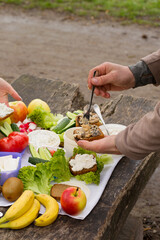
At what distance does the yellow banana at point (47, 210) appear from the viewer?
215 cm

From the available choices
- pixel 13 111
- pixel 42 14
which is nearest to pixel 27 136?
pixel 13 111

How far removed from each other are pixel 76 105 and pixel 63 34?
16.4 ft

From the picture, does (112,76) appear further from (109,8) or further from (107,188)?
(109,8)

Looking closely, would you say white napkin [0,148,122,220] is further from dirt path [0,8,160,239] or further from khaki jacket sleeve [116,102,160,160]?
dirt path [0,8,160,239]

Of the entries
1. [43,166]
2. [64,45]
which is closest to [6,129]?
[43,166]

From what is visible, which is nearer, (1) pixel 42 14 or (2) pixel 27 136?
(2) pixel 27 136

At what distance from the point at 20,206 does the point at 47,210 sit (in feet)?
0.52

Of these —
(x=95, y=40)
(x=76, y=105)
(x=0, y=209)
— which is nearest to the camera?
(x=0, y=209)

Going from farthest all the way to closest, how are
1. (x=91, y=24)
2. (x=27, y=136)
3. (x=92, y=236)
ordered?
1. (x=91, y=24)
2. (x=27, y=136)
3. (x=92, y=236)

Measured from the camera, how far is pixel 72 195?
224 centimetres

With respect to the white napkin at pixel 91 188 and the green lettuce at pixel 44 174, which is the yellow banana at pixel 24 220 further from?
the green lettuce at pixel 44 174

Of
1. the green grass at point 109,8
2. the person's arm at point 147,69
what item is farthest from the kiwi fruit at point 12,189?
the green grass at point 109,8

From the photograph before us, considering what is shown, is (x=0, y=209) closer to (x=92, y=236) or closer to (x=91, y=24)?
(x=92, y=236)

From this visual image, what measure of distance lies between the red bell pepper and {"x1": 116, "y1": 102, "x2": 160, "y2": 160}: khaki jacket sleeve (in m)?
0.78
